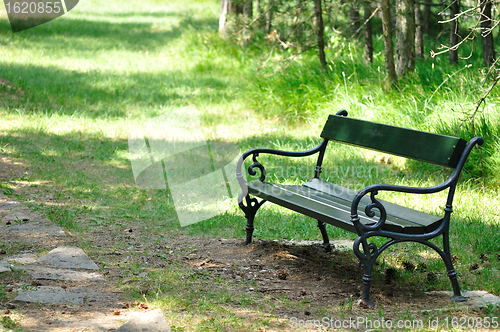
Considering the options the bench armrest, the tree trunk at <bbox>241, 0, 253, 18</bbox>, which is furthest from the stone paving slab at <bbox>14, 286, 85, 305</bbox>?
the tree trunk at <bbox>241, 0, 253, 18</bbox>

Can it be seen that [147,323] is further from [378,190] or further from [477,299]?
[477,299]

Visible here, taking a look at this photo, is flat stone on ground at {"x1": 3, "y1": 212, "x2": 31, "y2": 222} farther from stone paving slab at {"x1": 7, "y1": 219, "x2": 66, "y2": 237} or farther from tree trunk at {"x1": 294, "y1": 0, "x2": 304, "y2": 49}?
tree trunk at {"x1": 294, "y1": 0, "x2": 304, "y2": 49}

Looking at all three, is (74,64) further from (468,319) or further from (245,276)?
(468,319)

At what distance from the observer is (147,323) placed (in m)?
2.72

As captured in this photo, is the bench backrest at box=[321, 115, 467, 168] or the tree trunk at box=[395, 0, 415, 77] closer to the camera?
the bench backrest at box=[321, 115, 467, 168]

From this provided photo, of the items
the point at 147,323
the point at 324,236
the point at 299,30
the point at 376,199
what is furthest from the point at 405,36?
the point at 147,323

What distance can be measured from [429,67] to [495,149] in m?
3.03

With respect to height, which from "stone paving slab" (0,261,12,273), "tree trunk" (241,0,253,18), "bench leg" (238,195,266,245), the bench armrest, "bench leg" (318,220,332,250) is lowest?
"bench leg" (318,220,332,250)

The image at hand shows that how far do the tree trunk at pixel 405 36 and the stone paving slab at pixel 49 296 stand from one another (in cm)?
591

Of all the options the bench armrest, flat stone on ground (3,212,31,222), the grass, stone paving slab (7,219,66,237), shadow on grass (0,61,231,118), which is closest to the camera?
the bench armrest

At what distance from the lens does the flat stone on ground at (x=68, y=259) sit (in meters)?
3.53

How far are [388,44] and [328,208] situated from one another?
15.1ft

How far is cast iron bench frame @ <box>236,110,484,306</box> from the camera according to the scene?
3.11m

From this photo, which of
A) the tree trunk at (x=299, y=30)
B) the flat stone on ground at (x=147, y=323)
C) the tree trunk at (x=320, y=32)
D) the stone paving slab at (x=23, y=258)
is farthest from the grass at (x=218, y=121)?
the stone paving slab at (x=23, y=258)
